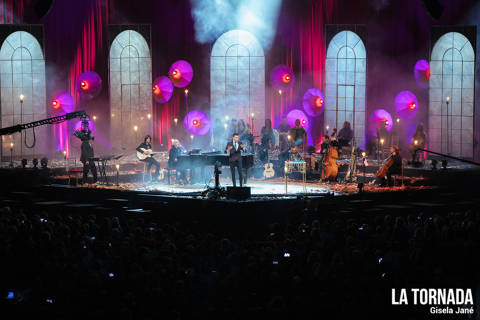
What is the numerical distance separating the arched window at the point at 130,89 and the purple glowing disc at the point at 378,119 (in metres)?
7.24

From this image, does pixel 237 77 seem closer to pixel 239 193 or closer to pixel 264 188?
pixel 264 188

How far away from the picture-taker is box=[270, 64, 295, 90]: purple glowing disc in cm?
1875

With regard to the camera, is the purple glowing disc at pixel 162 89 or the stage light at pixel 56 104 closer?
the purple glowing disc at pixel 162 89

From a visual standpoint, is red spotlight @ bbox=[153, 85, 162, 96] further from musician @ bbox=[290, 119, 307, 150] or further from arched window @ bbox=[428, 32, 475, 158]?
arched window @ bbox=[428, 32, 475, 158]

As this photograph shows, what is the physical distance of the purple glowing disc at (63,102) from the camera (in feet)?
62.0

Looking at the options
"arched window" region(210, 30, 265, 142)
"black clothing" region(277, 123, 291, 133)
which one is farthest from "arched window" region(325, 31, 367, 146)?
"black clothing" region(277, 123, 291, 133)

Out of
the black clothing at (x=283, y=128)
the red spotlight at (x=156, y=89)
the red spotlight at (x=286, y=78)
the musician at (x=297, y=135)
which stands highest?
the red spotlight at (x=286, y=78)

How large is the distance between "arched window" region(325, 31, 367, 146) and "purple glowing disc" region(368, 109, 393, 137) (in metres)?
0.59

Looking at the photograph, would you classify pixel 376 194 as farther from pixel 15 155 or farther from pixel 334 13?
pixel 15 155

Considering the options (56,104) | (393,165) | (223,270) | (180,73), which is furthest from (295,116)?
(223,270)

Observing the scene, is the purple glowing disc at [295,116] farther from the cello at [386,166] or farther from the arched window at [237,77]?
the cello at [386,166]

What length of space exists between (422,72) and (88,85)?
1064 centimetres

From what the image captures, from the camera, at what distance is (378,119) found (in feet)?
61.8

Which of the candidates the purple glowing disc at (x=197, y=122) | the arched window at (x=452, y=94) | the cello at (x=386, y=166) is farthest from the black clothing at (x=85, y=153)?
the arched window at (x=452, y=94)
